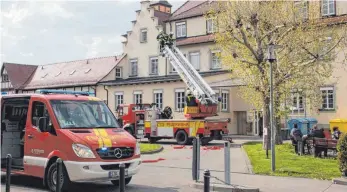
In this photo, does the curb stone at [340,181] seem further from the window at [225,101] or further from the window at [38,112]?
the window at [225,101]

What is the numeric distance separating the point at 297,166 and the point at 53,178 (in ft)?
27.4

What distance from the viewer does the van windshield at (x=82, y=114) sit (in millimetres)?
11102

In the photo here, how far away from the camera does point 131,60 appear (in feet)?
155

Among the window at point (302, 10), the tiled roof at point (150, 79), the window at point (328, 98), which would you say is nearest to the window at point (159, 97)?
the tiled roof at point (150, 79)

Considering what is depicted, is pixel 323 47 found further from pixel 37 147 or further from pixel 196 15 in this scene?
pixel 196 15

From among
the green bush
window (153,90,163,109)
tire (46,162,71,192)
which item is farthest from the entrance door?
A: tire (46,162,71,192)

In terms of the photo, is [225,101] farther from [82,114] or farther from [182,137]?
[82,114]

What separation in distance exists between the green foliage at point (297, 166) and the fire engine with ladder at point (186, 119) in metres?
9.04

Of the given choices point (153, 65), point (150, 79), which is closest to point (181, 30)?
point (153, 65)

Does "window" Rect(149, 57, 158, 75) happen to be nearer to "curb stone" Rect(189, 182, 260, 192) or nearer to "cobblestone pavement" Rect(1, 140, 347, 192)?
"cobblestone pavement" Rect(1, 140, 347, 192)

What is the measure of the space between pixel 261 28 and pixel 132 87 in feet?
76.2

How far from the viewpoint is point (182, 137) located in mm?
28609

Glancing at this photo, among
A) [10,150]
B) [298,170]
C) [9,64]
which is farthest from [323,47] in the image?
[9,64]

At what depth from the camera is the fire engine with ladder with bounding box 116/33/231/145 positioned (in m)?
28.0
